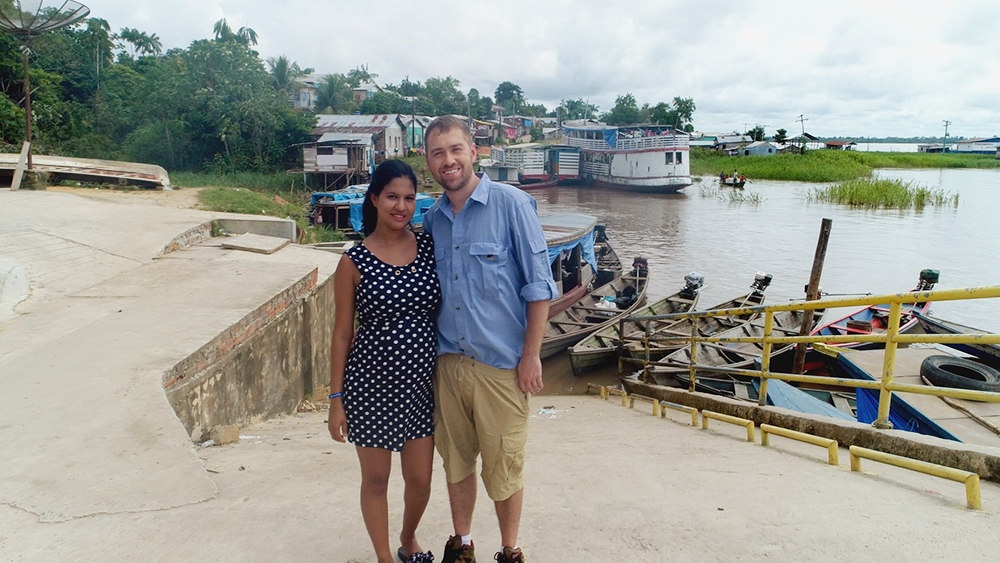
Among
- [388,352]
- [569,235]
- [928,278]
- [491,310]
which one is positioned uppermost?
[491,310]

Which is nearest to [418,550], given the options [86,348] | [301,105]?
[86,348]

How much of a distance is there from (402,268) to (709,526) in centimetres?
170

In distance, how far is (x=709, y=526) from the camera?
2586 millimetres

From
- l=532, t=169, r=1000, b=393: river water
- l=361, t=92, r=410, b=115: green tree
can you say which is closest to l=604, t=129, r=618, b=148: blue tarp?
l=532, t=169, r=1000, b=393: river water

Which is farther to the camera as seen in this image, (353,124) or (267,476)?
(353,124)

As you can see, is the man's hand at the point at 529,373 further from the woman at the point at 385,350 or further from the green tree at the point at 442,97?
the green tree at the point at 442,97

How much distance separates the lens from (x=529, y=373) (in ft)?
7.36

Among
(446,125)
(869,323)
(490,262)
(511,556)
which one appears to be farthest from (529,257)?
(869,323)

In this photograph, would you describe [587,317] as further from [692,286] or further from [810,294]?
[810,294]

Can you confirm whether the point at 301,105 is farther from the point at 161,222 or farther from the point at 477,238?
the point at 477,238

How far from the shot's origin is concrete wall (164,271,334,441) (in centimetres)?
411

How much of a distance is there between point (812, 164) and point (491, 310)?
5381cm

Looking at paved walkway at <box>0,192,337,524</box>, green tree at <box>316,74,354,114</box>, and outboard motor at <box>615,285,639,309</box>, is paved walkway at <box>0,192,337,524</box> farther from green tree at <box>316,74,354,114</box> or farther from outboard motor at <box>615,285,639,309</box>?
green tree at <box>316,74,354,114</box>

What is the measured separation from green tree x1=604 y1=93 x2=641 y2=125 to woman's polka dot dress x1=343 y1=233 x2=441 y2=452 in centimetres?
7288
